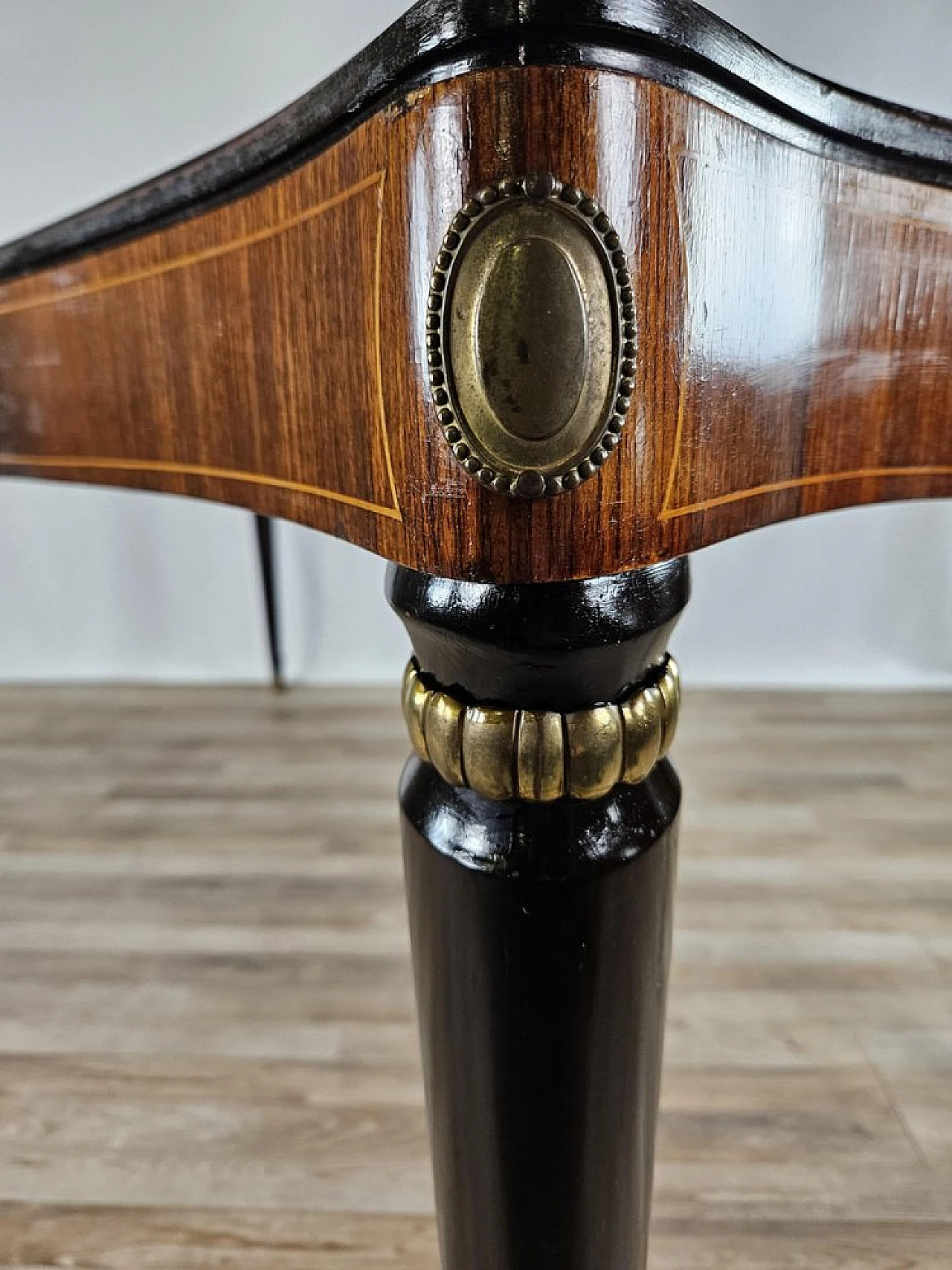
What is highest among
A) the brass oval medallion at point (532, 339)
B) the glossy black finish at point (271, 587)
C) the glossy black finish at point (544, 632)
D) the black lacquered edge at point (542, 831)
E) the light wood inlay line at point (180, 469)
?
the brass oval medallion at point (532, 339)

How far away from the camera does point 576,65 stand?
22 centimetres

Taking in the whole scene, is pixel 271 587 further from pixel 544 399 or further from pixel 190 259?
pixel 544 399

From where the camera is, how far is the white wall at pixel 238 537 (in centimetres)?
141

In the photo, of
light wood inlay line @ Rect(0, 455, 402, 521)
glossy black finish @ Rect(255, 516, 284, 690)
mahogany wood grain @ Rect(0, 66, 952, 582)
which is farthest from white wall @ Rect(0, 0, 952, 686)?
mahogany wood grain @ Rect(0, 66, 952, 582)

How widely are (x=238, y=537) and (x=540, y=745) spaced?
4.62 feet

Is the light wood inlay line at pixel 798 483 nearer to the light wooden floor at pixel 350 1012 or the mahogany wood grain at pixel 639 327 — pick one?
the mahogany wood grain at pixel 639 327

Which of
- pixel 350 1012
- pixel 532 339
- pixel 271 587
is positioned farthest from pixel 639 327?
pixel 271 587

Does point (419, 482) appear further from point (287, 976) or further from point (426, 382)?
point (287, 976)

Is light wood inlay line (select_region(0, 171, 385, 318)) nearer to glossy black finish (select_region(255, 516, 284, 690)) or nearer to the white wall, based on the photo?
glossy black finish (select_region(255, 516, 284, 690))

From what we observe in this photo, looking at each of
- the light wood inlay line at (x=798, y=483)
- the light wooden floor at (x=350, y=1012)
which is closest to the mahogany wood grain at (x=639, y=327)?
the light wood inlay line at (x=798, y=483)

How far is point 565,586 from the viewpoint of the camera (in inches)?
10.3

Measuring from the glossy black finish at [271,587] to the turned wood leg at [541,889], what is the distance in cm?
111

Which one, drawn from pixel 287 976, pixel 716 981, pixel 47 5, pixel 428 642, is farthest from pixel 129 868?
pixel 47 5

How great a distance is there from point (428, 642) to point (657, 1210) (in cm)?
51
